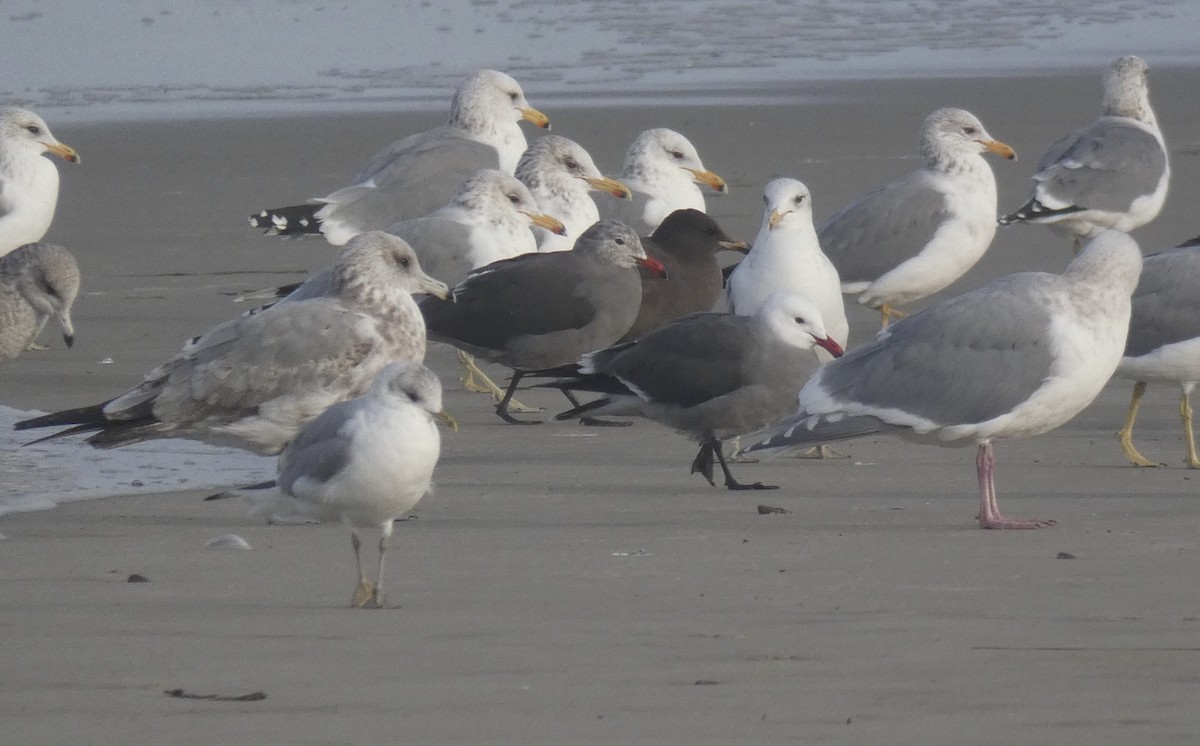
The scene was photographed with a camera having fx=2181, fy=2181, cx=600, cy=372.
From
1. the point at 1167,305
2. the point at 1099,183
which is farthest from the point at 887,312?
the point at 1167,305

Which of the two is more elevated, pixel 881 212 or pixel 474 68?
pixel 881 212

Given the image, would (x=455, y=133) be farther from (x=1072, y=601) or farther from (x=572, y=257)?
(x=1072, y=601)

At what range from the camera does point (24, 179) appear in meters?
12.5

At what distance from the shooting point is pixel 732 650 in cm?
488

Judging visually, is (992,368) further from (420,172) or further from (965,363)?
(420,172)

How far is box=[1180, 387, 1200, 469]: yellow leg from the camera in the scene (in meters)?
7.64

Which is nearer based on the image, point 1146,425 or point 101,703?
point 101,703

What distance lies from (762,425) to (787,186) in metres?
1.69

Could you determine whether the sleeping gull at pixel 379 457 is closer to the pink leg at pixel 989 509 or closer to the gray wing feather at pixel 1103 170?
the pink leg at pixel 989 509

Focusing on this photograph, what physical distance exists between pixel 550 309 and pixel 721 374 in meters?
1.78

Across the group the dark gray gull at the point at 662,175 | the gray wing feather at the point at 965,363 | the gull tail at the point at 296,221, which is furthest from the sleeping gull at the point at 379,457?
the dark gray gull at the point at 662,175

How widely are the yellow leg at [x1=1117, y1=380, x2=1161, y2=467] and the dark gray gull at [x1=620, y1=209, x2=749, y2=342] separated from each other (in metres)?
2.13

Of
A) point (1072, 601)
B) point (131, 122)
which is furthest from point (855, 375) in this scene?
point (131, 122)

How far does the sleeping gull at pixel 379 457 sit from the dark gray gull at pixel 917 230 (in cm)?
485
